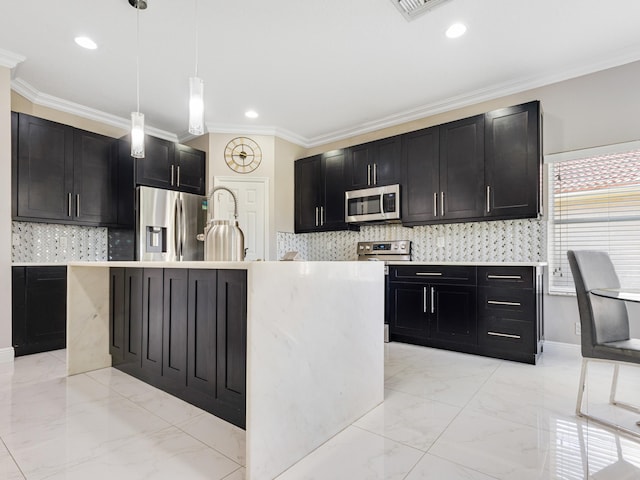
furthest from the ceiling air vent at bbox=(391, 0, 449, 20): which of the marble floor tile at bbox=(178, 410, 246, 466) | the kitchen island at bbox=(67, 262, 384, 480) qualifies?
the marble floor tile at bbox=(178, 410, 246, 466)

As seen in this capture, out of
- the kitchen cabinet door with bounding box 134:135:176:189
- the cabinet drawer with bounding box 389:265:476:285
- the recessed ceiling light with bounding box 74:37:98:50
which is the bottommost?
the cabinet drawer with bounding box 389:265:476:285

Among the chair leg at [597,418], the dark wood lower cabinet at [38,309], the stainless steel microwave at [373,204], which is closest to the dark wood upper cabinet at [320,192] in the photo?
the stainless steel microwave at [373,204]

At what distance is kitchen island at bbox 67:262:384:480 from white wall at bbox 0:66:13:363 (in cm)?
171

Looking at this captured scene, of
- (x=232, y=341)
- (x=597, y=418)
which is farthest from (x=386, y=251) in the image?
(x=232, y=341)

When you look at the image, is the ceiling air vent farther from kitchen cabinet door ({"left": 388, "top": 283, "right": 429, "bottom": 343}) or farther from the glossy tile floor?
the glossy tile floor

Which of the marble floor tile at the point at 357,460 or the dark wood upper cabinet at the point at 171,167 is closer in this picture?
the marble floor tile at the point at 357,460

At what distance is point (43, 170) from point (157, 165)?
114cm

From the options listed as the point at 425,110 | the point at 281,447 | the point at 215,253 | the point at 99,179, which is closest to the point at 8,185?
the point at 99,179

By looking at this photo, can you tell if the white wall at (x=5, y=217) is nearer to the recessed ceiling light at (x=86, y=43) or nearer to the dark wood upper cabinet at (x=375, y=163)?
the recessed ceiling light at (x=86, y=43)

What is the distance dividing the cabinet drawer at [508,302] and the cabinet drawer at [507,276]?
54 mm

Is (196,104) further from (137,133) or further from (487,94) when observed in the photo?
(487,94)

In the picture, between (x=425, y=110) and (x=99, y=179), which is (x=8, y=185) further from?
(x=425, y=110)

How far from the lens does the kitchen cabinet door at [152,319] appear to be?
2260 millimetres

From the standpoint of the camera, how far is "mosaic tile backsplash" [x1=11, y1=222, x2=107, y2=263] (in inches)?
141
